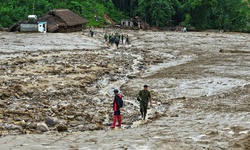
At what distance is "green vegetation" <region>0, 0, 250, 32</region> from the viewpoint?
2810 inches

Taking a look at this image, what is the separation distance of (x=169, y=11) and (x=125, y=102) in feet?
193

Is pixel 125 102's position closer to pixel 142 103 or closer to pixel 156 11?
pixel 142 103

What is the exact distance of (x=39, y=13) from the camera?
65.1 metres

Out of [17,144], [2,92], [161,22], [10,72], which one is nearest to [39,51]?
[10,72]

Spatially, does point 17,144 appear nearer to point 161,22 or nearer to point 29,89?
point 29,89

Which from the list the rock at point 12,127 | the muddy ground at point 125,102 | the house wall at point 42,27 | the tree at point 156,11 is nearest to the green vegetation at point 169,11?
the tree at point 156,11

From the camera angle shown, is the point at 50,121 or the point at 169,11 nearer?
the point at 50,121

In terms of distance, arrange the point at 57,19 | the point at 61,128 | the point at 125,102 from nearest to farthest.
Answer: the point at 61,128 → the point at 125,102 → the point at 57,19

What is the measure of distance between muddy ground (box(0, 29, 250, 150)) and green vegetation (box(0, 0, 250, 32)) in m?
39.1

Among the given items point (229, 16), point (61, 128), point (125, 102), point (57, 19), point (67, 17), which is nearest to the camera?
point (61, 128)

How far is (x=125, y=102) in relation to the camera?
17453 millimetres

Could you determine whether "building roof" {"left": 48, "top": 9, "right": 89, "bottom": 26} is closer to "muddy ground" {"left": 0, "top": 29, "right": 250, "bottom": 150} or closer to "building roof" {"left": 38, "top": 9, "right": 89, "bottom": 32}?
"building roof" {"left": 38, "top": 9, "right": 89, "bottom": 32}

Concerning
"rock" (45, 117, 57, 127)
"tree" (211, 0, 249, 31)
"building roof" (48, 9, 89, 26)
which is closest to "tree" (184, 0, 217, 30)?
"tree" (211, 0, 249, 31)

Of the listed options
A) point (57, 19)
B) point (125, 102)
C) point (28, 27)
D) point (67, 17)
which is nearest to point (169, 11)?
point (67, 17)
